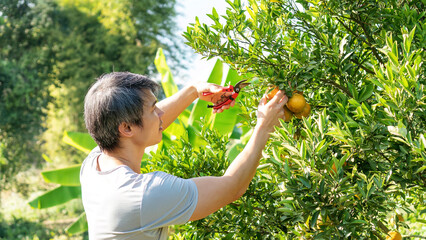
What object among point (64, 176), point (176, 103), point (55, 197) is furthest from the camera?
point (55, 197)

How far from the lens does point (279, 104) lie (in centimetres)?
152

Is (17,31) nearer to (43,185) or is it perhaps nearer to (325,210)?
(43,185)

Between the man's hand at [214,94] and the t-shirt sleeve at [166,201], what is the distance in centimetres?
47

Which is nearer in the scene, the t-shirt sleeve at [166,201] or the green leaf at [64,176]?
the t-shirt sleeve at [166,201]

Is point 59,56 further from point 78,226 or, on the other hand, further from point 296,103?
point 296,103

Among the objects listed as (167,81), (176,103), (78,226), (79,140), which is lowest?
(78,226)

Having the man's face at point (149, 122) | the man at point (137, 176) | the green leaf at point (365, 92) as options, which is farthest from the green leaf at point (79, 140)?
the green leaf at point (365, 92)

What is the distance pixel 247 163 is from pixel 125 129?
16.6 inches

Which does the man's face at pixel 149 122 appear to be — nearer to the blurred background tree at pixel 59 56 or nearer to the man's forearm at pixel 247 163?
the man's forearm at pixel 247 163

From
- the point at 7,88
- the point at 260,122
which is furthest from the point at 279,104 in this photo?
the point at 7,88

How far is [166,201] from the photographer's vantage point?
1.39 metres

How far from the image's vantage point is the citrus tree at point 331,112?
4.17 ft

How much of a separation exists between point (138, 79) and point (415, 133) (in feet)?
2.95

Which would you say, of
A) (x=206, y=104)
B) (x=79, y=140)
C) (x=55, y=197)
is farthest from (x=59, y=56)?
(x=206, y=104)
